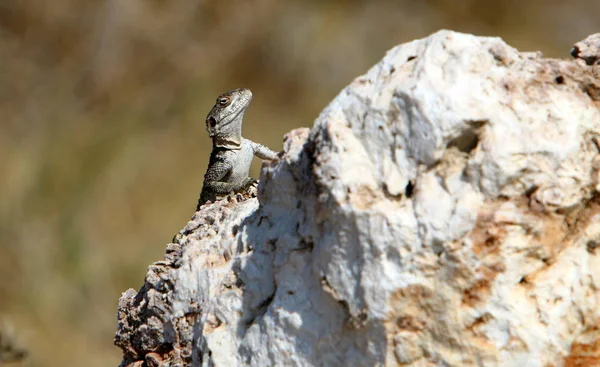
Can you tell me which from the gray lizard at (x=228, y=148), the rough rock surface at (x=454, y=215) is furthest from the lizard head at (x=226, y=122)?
the rough rock surface at (x=454, y=215)

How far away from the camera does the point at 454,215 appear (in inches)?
115

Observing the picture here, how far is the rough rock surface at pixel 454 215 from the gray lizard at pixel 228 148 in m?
3.29

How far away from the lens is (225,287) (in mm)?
3662

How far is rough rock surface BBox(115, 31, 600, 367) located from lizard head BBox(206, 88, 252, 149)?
3479 mm

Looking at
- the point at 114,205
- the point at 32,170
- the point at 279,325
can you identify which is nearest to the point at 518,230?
the point at 279,325

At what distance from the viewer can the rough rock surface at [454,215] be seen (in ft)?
9.60

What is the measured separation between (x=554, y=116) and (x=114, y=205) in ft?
36.9

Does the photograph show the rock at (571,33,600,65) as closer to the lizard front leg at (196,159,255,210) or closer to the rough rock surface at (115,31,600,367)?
the rough rock surface at (115,31,600,367)

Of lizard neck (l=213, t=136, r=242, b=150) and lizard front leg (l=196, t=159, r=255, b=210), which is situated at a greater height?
lizard neck (l=213, t=136, r=242, b=150)

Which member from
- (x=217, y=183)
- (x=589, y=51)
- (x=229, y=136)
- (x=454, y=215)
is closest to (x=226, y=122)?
(x=229, y=136)

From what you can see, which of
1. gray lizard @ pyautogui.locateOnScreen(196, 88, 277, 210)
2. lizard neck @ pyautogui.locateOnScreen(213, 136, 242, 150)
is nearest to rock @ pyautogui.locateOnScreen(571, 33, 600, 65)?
gray lizard @ pyautogui.locateOnScreen(196, 88, 277, 210)

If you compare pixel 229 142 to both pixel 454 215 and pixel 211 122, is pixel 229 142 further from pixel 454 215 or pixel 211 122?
pixel 454 215

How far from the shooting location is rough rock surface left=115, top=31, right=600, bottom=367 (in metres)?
2.93

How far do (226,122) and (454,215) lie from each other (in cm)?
394
